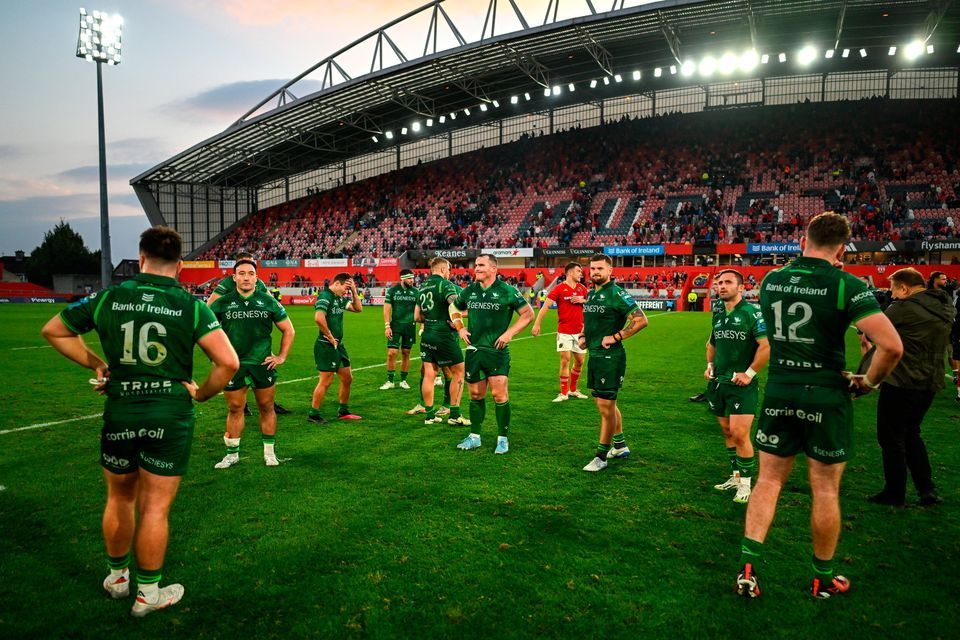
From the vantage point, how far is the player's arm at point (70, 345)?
11.3ft

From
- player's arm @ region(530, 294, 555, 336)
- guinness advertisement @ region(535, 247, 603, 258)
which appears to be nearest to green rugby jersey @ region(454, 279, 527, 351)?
player's arm @ region(530, 294, 555, 336)

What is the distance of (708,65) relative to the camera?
35781mm

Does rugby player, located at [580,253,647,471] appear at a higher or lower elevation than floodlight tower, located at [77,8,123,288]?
lower

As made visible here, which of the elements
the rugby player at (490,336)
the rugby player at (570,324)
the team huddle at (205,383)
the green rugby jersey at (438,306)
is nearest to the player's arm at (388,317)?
the green rugby jersey at (438,306)

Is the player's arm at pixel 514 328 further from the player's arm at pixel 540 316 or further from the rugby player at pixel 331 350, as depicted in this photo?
the rugby player at pixel 331 350

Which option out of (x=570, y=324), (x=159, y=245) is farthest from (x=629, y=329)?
(x=570, y=324)

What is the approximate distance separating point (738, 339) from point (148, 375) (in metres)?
4.93

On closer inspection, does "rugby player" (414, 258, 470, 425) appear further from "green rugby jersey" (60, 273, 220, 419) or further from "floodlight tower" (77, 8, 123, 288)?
"floodlight tower" (77, 8, 123, 288)

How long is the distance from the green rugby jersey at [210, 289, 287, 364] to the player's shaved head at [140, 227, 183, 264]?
115 inches

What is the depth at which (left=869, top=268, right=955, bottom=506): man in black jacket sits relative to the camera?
5.17 metres

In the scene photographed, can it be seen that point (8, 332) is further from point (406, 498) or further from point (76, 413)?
point (406, 498)

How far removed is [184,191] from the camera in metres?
54.2

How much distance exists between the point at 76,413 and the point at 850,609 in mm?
9936

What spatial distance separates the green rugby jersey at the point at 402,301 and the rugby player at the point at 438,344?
2.29 metres
